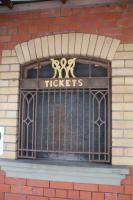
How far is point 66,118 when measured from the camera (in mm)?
4613

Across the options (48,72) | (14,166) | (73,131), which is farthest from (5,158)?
(48,72)

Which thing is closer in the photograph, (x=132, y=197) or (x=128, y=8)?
(x=132, y=197)

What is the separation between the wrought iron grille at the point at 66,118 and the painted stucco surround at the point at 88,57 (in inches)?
5.3

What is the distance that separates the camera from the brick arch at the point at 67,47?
4461 mm

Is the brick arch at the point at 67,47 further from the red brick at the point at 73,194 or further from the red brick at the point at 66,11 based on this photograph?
the red brick at the point at 73,194

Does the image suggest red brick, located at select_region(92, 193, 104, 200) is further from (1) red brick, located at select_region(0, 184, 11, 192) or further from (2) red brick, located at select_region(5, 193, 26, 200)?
(1) red brick, located at select_region(0, 184, 11, 192)

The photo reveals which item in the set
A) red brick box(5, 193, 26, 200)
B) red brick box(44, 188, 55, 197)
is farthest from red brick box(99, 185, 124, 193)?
red brick box(5, 193, 26, 200)

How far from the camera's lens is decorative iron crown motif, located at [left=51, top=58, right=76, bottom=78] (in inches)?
183

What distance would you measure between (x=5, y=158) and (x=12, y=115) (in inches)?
25.5

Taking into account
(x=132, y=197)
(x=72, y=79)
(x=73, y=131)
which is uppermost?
(x=72, y=79)

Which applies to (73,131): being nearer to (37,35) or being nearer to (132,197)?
(132,197)

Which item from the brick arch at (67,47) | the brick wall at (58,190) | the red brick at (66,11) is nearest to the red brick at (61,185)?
the brick wall at (58,190)

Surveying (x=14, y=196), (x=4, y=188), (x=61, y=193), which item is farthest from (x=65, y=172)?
(x=4, y=188)

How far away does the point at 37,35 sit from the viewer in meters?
4.75
